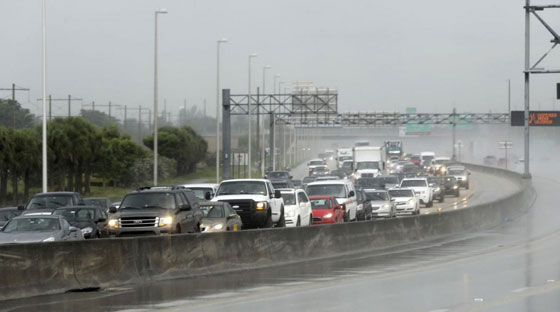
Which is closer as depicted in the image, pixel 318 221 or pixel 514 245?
pixel 514 245

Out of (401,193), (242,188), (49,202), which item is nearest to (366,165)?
(401,193)

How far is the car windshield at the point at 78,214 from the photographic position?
32.9 meters

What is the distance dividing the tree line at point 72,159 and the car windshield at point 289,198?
3824cm

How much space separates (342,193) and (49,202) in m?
11.6

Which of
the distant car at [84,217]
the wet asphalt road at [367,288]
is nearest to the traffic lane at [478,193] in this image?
the distant car at [84,217]

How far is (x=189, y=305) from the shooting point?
52.2ft

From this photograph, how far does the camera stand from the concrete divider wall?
1748cm

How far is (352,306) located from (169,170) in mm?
89470

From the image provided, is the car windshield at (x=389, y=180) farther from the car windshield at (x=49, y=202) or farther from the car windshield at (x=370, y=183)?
the car windshield at (x=49, y=202)

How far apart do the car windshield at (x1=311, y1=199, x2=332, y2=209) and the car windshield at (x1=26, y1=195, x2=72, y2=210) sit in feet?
30.2

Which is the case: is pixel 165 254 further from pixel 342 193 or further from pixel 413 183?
pixel 413 183

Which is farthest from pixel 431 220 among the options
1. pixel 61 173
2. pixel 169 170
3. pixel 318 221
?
pixel 169 170

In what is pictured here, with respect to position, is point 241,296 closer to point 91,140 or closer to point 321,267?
point 321,267

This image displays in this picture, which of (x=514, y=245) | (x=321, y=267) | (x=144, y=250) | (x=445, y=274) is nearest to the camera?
(x=144, y=250)
